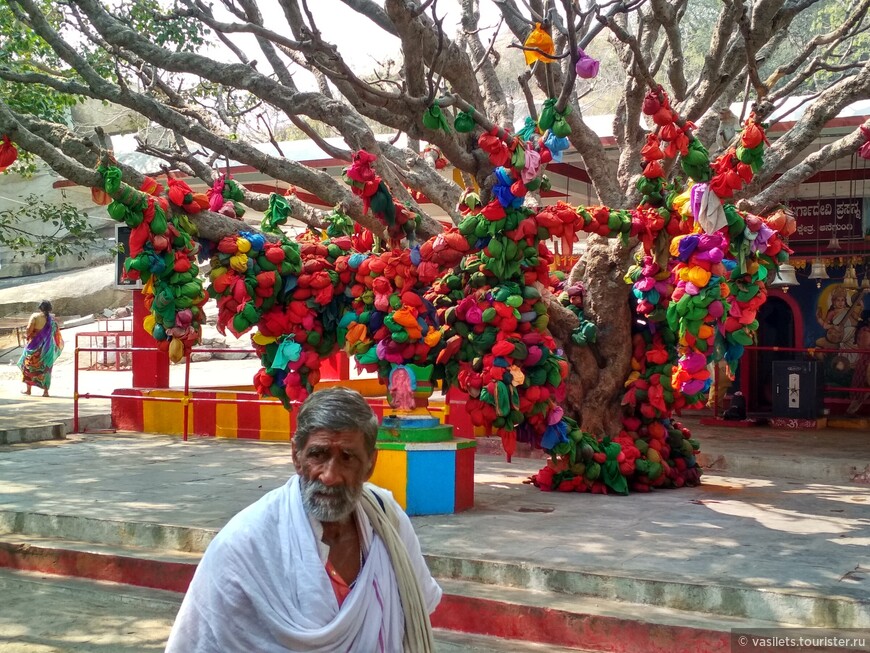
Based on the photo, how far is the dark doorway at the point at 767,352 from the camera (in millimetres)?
15391

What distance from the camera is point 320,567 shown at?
8.81 feet

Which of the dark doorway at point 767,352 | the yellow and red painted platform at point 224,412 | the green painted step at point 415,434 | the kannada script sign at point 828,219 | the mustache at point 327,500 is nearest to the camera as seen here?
the mustache at point 327,500

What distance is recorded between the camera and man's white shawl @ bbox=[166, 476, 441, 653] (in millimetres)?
2641

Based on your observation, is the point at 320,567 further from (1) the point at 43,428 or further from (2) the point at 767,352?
(2) the point at 767,352

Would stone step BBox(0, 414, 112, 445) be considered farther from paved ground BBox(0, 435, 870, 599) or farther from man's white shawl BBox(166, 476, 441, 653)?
man's white shawl BBox(166, 476, 441, 653)

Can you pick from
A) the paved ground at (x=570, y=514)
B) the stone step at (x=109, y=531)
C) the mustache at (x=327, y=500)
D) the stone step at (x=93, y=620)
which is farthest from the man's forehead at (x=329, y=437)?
the stone step at (x=109, y=531)

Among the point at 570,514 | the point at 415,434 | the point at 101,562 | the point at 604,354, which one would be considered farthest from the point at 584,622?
the point at 604,354

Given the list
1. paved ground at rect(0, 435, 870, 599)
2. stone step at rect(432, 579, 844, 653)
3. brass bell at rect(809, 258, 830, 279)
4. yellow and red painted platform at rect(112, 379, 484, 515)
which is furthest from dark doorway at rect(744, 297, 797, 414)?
stone step at rect(432, 579, 844, 653)

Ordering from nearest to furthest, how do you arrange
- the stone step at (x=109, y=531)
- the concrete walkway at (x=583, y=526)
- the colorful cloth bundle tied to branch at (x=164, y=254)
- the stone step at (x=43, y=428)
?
the concrete walkway at (x=583, y=526), the stone step at (x=109, y=531), the colorful cloth bundle tied to branch at (x=164, y=254), the stone step at (x=43, y=428)

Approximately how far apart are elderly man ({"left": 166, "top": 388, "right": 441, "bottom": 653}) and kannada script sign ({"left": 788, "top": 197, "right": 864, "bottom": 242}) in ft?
41.7

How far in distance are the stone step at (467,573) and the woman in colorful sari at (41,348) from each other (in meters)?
10.8

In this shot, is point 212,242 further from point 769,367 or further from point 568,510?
point 769,367

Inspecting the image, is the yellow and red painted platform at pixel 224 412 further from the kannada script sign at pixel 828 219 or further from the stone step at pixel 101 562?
the kannada script sign at pixel 828 219

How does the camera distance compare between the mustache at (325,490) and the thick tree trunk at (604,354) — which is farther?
the thick tree trunk at (604,354)
